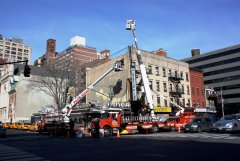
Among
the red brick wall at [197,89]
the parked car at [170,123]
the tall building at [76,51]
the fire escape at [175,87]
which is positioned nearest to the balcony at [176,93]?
the fire escape at [175,87]

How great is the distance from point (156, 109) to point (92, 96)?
15.7 metres

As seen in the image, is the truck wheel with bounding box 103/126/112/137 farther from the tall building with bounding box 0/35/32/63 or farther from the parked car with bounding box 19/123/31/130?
the tall building with bounding box 0/35/32/63

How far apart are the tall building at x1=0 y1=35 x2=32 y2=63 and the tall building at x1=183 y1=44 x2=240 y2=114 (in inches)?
4198

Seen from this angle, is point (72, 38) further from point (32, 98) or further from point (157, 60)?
point (157, 60)

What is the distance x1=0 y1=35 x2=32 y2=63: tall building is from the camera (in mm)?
155250

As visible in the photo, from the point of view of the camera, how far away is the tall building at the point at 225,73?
3477 inches

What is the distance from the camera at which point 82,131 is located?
25.5m

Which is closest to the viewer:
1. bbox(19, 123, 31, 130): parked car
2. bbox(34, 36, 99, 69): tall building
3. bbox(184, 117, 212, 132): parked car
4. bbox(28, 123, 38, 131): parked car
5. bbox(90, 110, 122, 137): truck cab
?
bbox(90, 110, 122, 137): truck cab

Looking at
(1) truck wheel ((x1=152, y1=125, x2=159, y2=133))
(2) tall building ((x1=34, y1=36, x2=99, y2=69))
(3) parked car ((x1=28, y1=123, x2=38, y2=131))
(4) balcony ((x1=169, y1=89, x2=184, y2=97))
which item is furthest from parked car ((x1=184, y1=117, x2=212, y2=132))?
(2) tall building ((x1=34, y1=36, x2=99, y2=69))

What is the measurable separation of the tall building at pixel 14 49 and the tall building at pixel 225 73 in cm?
10663

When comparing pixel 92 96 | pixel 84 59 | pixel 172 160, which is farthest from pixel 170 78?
pixel 84 59

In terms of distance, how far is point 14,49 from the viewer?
16062 centimetres

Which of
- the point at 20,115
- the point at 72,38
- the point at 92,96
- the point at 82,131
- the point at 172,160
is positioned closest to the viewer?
the point at 172,160

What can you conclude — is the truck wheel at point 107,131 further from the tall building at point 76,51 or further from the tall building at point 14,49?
the tall building at point 14,49
